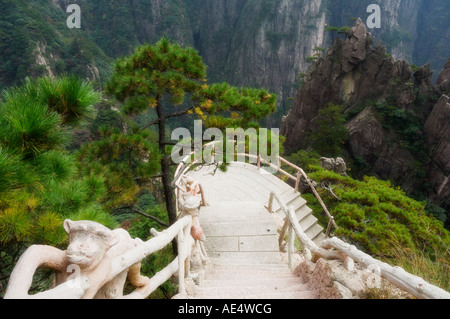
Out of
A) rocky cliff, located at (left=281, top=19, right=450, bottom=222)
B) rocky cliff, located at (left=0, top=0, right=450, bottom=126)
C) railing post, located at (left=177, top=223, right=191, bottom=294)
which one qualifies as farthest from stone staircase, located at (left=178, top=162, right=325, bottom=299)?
rocky cliff, located at (left=0, top=0, right=450, bottom=126)

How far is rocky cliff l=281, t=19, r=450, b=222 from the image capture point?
18062 millimetres

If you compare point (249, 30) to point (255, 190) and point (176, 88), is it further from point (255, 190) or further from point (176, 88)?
point (176, 88)

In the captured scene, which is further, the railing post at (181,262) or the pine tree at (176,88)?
the pine tree at (176,88)

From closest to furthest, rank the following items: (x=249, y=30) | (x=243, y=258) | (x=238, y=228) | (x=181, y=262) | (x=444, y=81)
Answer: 1. (x=181, y=262)
2. (x=243, y=258)
3. (x=238, y=228)
4. (x=444, y=81)
5. (x=249, y=30)

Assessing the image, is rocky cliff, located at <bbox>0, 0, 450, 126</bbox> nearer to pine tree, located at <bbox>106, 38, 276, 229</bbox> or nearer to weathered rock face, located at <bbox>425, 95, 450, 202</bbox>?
weathered rock face, located at <bbox>425, 95, 450, 202</bbox>

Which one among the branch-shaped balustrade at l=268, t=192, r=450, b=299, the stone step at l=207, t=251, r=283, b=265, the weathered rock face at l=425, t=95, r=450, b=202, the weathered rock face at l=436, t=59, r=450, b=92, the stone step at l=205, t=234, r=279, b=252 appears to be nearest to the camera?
the branch-shaped balustrade at l=268, t=192, r=450, b=299

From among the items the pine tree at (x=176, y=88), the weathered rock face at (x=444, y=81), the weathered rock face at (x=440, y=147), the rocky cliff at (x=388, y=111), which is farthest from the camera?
the weathered rock face at (x=444, y=81)

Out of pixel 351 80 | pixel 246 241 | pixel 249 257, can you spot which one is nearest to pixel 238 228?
pixel 246 241

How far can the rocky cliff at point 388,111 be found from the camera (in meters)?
18.1

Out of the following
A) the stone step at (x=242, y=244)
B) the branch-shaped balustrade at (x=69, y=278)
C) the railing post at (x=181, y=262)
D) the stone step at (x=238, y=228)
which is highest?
the branch-shaped balustrade at (x=69, y=278)

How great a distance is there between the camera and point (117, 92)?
15.1 feet

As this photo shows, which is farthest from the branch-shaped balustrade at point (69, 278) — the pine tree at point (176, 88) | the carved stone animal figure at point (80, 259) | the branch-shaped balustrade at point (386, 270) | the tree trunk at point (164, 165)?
the tree trunk at point (164, 165)

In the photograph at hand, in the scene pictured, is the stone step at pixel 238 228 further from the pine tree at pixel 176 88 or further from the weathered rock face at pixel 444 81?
the weathered rock face at pixel 444 81

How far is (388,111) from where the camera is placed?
1991 cm
